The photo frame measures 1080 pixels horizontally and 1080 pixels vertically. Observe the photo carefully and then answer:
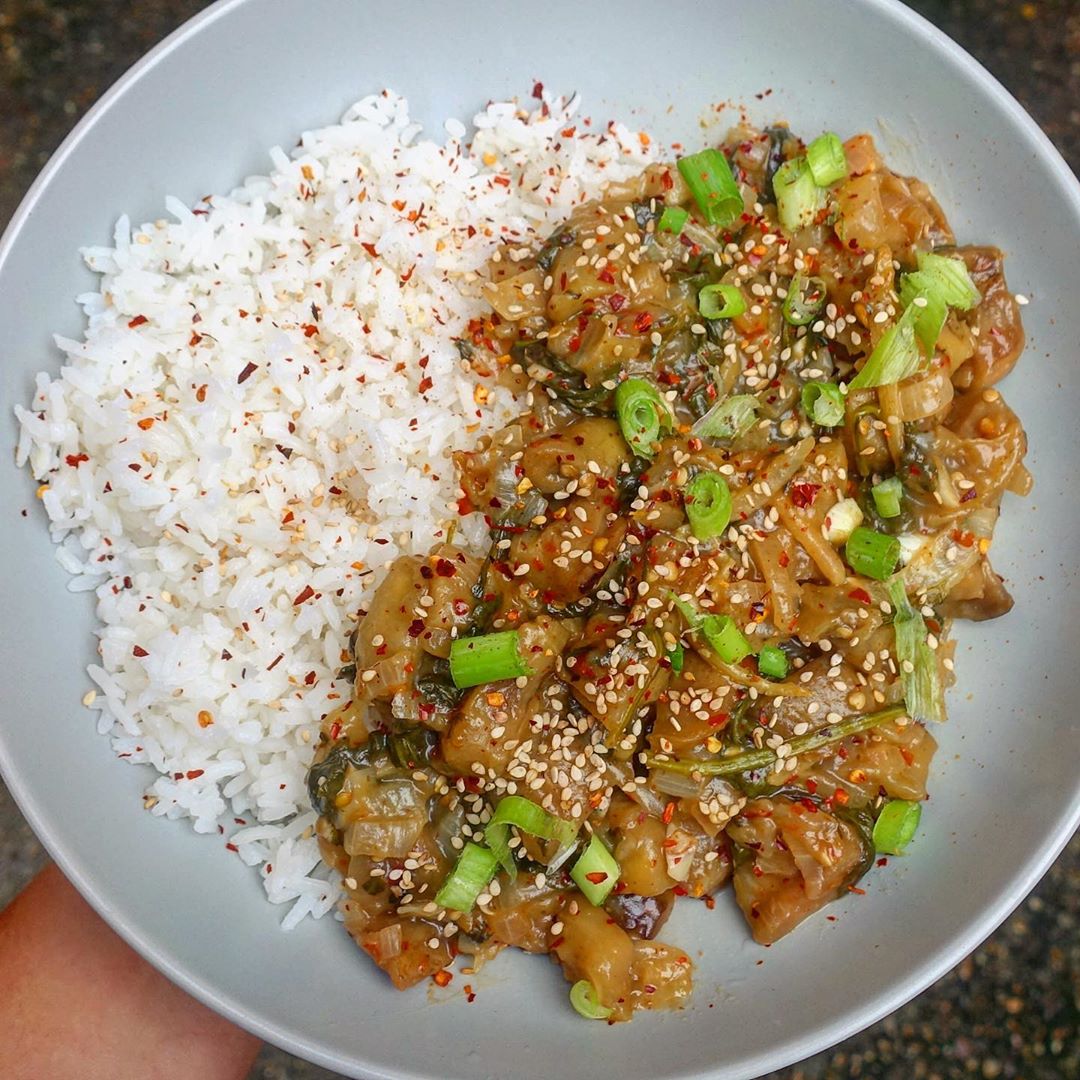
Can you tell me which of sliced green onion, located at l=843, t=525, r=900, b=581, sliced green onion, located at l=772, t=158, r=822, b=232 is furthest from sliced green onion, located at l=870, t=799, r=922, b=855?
sliced green onion, located at l=772, t=158, r=822, b=232

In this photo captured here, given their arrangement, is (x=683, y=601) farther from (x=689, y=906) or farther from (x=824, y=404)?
(x=689, y=906)

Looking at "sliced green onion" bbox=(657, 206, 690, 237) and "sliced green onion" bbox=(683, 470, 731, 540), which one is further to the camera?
"sliced green onion" bbox=(657, 206, 690, 237)

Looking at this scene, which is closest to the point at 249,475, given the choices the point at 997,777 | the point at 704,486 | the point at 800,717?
the point at 704,486

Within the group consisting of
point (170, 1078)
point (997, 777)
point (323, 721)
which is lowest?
point (170, 1078)

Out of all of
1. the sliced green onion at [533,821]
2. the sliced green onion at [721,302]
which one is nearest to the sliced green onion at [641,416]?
the sliced green onion at [721,302]

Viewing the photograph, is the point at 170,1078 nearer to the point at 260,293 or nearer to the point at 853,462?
the point at 260,293

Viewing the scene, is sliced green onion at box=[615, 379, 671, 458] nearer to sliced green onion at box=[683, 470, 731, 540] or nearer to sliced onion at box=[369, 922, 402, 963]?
sliced green onion at box=[683, 470, 731, 540]

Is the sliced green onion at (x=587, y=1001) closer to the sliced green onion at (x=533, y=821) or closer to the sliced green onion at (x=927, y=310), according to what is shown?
the sliced green onion at (x=533, y=821)
